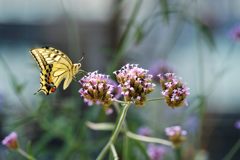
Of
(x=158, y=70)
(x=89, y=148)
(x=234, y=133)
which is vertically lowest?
(x=234, y=133)

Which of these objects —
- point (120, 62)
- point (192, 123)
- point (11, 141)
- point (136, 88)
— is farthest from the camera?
point (120, 62)

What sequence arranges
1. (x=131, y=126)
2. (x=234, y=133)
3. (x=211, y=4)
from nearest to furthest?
(x=131, y=126) < (x=234, y=133) < (x=211, y=4)

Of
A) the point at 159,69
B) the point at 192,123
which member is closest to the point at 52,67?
the point at 159,69

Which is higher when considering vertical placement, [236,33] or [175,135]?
[236,33]

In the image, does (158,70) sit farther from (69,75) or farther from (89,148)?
(69,75)

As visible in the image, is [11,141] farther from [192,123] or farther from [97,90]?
[192,123]

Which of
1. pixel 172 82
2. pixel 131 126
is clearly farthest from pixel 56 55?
pixel 131 126

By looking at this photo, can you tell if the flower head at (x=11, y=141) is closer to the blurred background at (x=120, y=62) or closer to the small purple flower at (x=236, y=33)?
the blurred background at (x=120, y=62)
